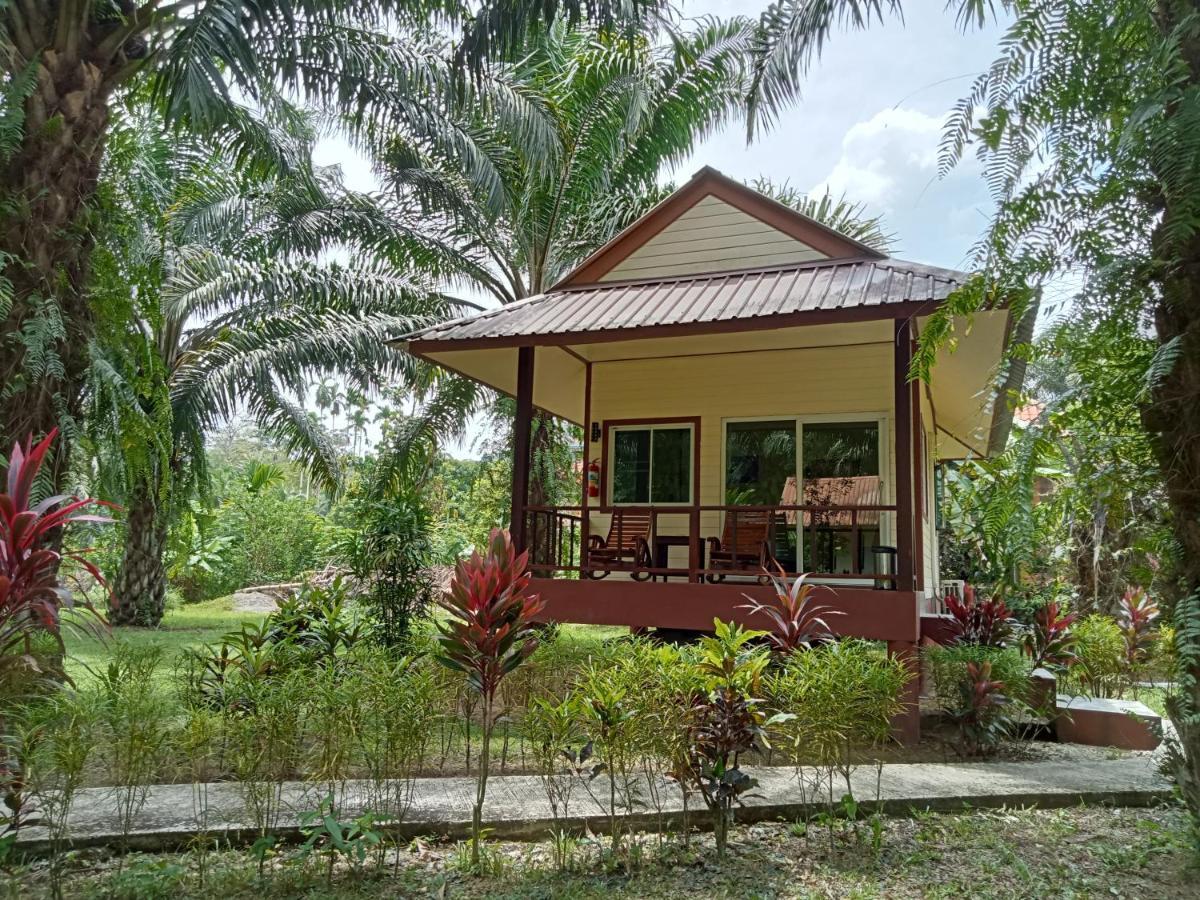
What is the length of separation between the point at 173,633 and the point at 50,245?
35.1 feet

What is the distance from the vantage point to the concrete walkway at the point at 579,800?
459 cm

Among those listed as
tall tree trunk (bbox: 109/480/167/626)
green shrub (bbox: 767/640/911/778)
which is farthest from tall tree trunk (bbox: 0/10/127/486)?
tall tree trunk (bbox: 109/480/167/626)

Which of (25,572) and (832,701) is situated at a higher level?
(25,572)

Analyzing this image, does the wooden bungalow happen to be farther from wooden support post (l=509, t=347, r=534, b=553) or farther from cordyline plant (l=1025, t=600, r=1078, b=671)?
cordyline plant (l=1025, t=600, r=1078, b=671)

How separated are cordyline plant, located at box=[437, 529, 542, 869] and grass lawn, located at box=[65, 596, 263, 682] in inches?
193

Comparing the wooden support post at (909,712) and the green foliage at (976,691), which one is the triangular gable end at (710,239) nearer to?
the wooden support post at (909,712)

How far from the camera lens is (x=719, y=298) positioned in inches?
381

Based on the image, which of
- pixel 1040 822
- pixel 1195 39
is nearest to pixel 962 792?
pixel 1040 822

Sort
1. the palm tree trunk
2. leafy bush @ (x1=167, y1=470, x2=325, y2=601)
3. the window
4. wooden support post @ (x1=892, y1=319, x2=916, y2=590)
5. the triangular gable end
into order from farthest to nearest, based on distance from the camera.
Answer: leafy bush @ (x1=167, y1=470, x2=325, y2=601)
the window
the triangular gable end
wooden support post @ (x1=892, y1=319, x2=916, y2=590)
the palm tree trunk

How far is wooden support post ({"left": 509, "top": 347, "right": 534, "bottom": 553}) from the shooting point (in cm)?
975

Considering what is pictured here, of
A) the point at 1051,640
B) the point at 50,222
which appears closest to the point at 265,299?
the point at 50,222

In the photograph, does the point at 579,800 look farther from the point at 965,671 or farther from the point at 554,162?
the point at 554,162

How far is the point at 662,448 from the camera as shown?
11.8 metres

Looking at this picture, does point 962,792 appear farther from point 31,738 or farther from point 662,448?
point 662,448
